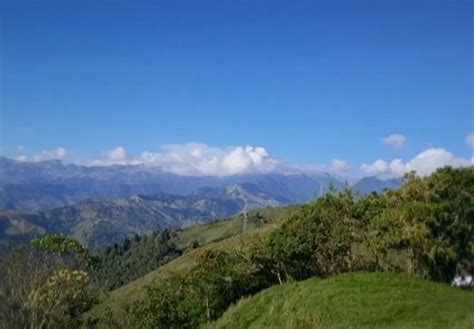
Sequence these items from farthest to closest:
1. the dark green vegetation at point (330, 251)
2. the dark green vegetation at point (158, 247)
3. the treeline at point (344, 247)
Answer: the dark green vegetation at point (158, 247), the treeline at point (344, 247), the dark green vegetation at point (330, 251)

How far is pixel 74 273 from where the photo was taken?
76.6 ft

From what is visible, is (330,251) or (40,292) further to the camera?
(330,251)

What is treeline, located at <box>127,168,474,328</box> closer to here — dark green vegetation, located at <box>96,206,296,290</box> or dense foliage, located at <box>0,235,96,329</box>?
dense foliage, located at <box>0,235,96,329</box>

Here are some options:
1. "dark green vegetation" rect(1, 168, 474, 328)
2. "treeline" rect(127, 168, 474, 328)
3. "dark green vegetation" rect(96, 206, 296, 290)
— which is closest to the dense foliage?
"dark green vegetation" rect(1, 168, 474, 328)

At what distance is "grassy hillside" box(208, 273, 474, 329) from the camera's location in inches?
840

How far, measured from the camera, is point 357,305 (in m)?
23.2

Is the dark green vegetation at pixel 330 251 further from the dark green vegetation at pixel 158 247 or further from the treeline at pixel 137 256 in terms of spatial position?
the dark green vegetation at pixel 158 247

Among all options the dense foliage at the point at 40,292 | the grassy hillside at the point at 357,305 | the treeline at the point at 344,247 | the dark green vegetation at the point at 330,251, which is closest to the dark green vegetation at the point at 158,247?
the dark green vegetation at the point at 330,251

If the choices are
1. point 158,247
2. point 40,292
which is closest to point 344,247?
point 40,292

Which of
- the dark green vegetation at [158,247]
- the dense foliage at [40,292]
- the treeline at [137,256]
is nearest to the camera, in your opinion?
the dense foliage at [40,292]

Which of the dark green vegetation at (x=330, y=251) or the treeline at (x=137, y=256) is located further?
the treeline at (x=137, y=256)

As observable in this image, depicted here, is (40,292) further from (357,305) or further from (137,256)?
(137,256)

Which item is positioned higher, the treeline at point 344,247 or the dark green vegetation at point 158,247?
the treeline at point 344,247

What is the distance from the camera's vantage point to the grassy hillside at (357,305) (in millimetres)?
21328
